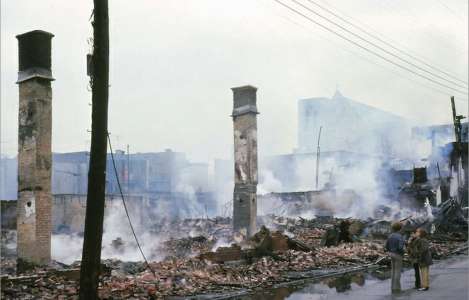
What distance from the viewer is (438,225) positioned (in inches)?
1117

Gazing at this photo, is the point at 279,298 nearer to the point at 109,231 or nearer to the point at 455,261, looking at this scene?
the point at 455,261

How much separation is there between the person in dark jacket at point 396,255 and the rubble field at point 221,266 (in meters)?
3.11

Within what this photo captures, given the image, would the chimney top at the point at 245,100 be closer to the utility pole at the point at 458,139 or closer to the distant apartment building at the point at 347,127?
the utility pole at the point at 458,139

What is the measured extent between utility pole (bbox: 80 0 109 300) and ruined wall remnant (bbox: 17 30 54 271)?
24.6 ft

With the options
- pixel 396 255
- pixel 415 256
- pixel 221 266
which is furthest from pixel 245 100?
pixel 396 255

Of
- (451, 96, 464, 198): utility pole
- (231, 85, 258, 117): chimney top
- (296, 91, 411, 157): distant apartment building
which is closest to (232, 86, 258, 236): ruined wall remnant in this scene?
(231, 85, 258, 117): chimney top

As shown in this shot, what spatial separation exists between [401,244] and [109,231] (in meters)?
17.2

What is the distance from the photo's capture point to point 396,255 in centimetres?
1220

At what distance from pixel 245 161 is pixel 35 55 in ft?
28.8

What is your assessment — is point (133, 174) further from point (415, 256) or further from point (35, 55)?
point (415, 256)

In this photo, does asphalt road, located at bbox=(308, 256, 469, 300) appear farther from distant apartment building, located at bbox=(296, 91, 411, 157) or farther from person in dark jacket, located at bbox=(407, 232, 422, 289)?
distant apartment building, located at bbox=(296, 91, 411, 157)

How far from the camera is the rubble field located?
11469 millimetres

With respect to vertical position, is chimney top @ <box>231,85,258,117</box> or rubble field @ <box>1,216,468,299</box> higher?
chimney top @ <box>231,85,258,117</box>

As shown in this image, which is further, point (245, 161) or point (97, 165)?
point (245, 161)
